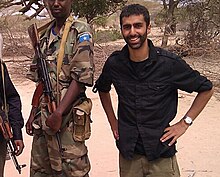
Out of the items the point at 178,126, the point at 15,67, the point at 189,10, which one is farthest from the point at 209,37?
the point at 178,126

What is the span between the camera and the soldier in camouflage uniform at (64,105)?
8.40 ft

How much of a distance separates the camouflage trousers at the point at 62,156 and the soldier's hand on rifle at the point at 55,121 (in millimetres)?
92

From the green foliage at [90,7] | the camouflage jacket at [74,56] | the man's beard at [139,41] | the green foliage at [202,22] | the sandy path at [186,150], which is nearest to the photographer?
the man's beard at [139,41]

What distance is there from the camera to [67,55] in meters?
2.59

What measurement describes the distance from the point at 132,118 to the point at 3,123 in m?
0.76

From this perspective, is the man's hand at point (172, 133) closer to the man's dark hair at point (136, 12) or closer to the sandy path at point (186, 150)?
the man's dark hair at point (136, 12)

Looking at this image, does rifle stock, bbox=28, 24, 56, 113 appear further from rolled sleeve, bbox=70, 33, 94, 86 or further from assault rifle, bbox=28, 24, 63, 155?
rolled sleeve, bbox=70, 33, 94, 86

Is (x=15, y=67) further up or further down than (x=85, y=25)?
further down

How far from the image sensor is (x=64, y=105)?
2.55 m

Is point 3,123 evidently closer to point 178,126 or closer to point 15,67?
point 178,126

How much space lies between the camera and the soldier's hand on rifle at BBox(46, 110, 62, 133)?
2.54 meters

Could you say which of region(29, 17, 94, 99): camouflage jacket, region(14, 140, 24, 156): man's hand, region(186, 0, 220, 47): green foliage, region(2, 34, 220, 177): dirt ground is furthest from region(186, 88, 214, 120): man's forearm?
region(186, 0, 220, 47): green foliage

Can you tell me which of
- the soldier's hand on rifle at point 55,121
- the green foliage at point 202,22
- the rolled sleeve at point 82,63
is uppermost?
the rolled sleeve at point 82,63

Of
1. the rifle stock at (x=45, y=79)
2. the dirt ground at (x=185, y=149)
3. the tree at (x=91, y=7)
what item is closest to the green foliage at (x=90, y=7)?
the tree at (x=91, y=7)
